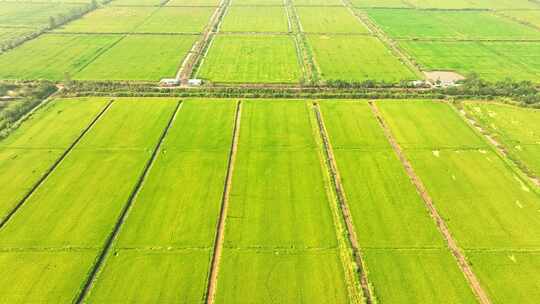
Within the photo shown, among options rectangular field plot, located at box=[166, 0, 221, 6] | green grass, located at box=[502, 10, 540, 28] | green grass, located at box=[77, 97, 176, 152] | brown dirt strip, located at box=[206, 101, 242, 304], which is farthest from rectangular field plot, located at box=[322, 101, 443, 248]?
rectangular field plot, located at box=[166, 0, 221, 6]

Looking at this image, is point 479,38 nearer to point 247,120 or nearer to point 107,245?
point 247,120

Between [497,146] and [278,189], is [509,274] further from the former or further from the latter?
[278,189]

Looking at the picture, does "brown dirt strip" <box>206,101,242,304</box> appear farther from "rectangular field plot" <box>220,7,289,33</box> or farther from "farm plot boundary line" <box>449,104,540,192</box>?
"rectangular field plot" <box>220,7,289,33</box>

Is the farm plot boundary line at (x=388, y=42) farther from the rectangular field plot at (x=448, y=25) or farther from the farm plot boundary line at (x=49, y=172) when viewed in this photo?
the farm plot boundary line at (x=49, y=172)

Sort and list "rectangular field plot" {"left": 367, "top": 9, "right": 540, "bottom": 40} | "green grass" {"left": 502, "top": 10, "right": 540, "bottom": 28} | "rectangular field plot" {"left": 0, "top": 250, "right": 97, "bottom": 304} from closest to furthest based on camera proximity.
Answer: "rectangular field plot" {"left": 0, "top": 250, "right": 97, "bottom": 304} → "rectangular field plot" {"left": 367, "top": 9, "right": 540, "bottom": 40} → "green grass" {"left": 502, "top": 10, "right": 540, "bottom": 28}

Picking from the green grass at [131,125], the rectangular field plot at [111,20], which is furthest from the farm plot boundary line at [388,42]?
the rectangular field plot at [111,20]

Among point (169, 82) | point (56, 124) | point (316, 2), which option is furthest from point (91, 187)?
point (316, 2)

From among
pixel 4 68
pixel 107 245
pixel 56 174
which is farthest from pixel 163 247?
pixel 4 68
